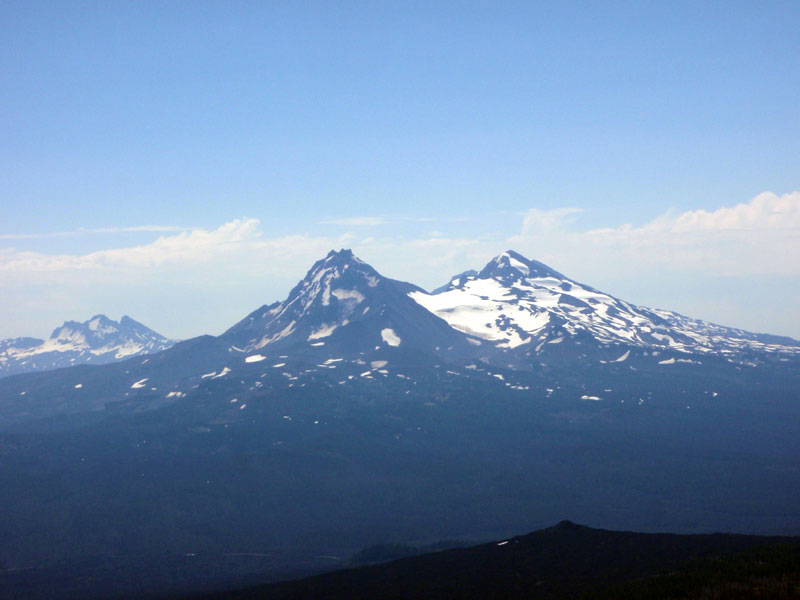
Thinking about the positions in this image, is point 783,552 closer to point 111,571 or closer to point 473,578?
point 473,578

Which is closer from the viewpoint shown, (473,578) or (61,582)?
(473,578)

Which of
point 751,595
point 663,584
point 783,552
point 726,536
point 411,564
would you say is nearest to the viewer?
point 751,595

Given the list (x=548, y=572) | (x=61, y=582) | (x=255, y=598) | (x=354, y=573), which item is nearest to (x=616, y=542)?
(x=548, y=572)

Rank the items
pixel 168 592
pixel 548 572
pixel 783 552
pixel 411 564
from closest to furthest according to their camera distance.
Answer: pixel 783 552 → pixel 548 572 → pixel 411 564 → pixel 168 592

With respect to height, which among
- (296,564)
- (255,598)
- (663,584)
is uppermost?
(663,584)

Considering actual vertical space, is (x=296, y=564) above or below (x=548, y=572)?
below

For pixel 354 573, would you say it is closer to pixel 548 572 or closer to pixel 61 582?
pixel 548 572
